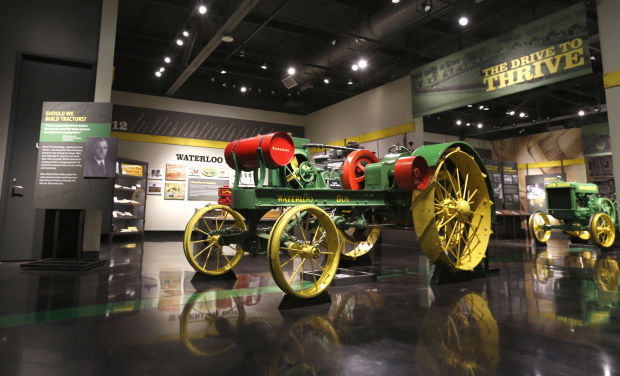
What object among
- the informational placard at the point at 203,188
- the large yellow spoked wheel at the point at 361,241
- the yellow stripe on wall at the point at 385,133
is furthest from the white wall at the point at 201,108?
the large yellow spoked wheel at the point at 361,241

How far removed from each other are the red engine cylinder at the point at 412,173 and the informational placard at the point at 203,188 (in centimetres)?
928

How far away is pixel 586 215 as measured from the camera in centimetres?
787

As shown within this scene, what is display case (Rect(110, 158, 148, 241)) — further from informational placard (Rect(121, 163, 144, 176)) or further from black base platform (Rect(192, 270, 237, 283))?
black base platform (Rect(192, 270, 237, 283))

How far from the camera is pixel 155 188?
11.2 metres

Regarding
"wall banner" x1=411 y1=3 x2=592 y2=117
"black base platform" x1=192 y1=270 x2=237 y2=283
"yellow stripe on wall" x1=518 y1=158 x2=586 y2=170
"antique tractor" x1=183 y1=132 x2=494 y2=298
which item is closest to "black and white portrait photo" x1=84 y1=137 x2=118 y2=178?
"antique tractor" x1=183 y1=132 x2=494 y2=298

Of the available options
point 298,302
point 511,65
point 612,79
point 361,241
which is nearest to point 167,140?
point 361,241

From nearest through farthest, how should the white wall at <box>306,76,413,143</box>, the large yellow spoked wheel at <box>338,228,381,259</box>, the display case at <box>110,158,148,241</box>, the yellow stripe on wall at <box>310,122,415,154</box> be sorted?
the large yellow spoked wheel at <box>338,228,381,259</box>, the display case at <box>110,158,148,241</box>, the yellow stripe on wall at <box>310,122,415,154</box>, the white wall at <box>306,76,413,143</box>

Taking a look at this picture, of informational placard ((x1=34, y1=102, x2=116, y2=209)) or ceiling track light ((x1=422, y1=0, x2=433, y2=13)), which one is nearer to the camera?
informational placard ((x1=34, y1=102, x2=116, y2=209))

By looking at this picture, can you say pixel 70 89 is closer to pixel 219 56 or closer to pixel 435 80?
pixel 219 56

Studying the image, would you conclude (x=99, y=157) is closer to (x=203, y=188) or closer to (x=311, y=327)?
(x=311, y=327)

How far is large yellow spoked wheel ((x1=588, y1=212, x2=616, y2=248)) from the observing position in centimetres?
699

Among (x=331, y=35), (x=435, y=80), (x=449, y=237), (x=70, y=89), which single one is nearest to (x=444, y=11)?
(x=435, y=80)

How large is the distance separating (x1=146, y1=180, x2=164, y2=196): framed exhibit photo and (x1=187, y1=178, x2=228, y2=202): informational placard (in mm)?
837

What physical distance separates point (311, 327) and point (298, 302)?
54cm
